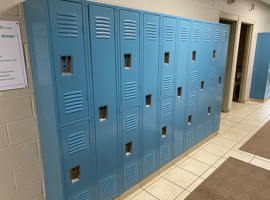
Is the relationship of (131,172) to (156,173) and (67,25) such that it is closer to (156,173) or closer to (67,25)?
(156,173)

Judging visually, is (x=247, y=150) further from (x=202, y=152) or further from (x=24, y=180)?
(x=24, y=180)

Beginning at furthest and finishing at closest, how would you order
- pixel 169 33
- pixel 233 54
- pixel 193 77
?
1. pixel 233 54
2. pixel 193 77
3. pixel 169 33

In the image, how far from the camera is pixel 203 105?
3.85 metres

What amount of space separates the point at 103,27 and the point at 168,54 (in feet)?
3.83

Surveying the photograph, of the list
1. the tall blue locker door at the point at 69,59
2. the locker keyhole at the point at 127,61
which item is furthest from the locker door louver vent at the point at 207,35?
the tall blue locker door at the point at 69,59

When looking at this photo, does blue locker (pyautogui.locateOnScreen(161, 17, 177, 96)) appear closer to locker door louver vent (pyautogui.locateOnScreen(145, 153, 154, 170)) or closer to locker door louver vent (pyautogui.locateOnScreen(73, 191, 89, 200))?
locker door louver vent (pyautogui.locateOnScreen(145, 153, 154, 170))

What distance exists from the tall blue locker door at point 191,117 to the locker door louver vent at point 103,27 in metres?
1.85

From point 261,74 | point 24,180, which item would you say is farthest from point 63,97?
point 261,74

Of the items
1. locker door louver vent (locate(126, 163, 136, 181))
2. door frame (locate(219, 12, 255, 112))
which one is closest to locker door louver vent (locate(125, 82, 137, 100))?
locker door louver vent (locate(126, 163, 136, 181))

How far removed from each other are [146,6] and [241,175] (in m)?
3.04

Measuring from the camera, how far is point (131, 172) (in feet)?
8.68

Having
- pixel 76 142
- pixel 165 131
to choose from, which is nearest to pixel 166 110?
pixel 165 131

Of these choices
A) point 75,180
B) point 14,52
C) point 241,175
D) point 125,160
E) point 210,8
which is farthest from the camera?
point 210,8

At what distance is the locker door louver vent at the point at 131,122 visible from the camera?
2432mm
